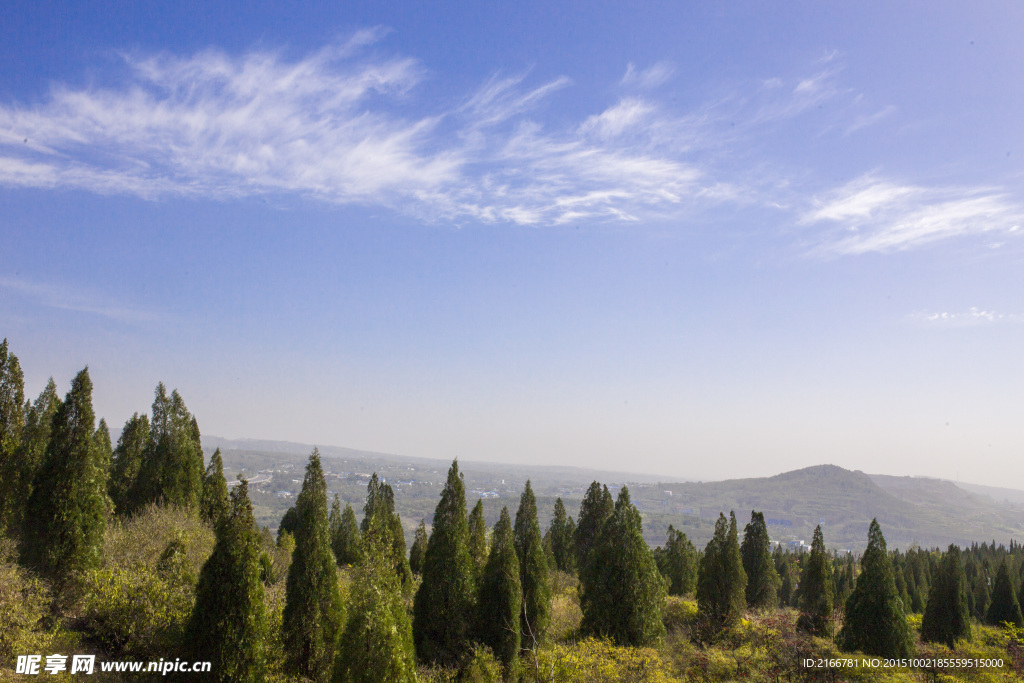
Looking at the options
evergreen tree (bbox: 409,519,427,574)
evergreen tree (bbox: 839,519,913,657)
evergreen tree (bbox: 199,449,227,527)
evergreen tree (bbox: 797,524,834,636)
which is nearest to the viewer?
evergreen tree (bbox: 839,519,913,657)

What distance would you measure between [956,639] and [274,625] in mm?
34763

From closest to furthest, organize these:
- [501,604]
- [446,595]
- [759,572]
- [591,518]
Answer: [501,604]
[446,595]
[759,572]
[591,518]

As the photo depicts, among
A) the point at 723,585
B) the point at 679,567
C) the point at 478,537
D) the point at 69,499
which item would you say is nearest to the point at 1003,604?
the point at 679,567

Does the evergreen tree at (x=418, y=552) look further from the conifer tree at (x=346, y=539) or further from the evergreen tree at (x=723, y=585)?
the evergreen tree at (x=723, y=585)

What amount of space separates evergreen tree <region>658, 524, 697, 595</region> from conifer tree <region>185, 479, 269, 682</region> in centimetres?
3875

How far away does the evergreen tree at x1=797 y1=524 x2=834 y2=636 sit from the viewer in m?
33.8

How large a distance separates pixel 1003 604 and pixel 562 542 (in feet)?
103

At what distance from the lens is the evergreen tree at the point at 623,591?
80.1 ft

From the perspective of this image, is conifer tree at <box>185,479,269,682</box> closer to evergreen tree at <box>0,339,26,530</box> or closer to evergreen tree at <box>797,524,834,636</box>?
evergreen tree at <box>0,339,26,530</box>

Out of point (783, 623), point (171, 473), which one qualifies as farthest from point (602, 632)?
point (171, 473)

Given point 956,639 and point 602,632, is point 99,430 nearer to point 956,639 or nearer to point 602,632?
point 602,632

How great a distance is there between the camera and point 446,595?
22.4m

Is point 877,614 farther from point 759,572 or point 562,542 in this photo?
point 562,542

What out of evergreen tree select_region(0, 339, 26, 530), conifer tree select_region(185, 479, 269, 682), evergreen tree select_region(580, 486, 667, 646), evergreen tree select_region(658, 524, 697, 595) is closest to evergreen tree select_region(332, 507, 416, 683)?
conifer tree select_region(185, 479, 269, 682)
